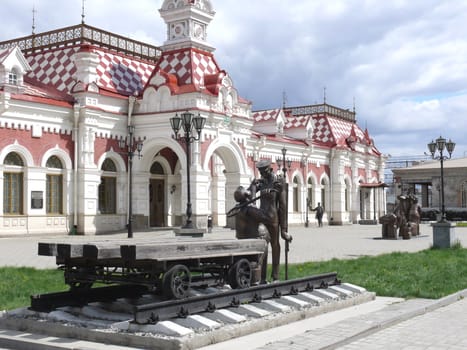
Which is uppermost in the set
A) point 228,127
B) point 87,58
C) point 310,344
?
point 87,58

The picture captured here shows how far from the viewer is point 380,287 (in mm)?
10414

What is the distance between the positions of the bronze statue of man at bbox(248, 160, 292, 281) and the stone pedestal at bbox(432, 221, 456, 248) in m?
10.6

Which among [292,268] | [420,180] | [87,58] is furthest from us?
[420,180]

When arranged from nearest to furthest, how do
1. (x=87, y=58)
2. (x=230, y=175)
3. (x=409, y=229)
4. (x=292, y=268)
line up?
(x=292, y=268) < (x=409, y=229) < (x=87, y=58) < (x=230, y=175)

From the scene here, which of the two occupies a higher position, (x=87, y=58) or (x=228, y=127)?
(x=87, y=58)

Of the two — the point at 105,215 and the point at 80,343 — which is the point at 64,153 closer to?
the point at 105,215

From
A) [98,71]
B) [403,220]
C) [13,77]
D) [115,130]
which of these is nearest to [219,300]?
[403,220]

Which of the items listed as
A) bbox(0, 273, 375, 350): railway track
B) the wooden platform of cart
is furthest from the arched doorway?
the wooden platform of cart

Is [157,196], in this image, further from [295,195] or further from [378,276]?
[378,276]

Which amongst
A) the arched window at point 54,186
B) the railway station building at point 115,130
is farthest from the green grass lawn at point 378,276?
the arched window at point 54,186

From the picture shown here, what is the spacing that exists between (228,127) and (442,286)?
63.4 ft

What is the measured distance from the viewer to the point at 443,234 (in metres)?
18.7

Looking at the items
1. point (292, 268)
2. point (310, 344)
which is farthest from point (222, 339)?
point (292, 268)

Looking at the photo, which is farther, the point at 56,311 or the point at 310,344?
the point at 56,311
